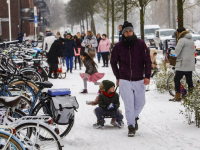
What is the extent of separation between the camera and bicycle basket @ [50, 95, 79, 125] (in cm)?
632

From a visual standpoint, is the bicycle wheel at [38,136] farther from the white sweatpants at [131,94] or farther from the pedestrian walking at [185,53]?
the pedestrian walking at [185,53]

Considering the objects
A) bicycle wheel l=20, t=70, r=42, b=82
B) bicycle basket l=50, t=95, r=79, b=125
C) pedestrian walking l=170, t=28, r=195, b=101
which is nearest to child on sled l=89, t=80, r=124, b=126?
bicycle basket l=50, t=95, r=79, b=125

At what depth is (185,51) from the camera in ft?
31.1

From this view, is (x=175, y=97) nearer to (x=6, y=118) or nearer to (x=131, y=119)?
(x=131, y=119)

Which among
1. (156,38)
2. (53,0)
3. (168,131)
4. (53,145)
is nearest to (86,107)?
(168,131)

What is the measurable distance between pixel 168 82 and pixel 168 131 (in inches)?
148

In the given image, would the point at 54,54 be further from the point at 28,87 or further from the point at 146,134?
the point at 146,134

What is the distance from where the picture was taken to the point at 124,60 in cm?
691

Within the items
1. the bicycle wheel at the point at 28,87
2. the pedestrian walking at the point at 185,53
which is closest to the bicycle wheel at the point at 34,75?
the bicycle wheel at the point at 28,87

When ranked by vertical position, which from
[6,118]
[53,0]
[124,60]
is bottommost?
[6,118]

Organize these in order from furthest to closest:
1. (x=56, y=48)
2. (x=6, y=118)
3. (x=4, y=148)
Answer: (x=56, y=48) < (x=6, y=118) < (x=4, y=148)

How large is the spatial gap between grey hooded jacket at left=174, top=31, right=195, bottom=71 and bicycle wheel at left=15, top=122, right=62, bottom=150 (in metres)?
5.28

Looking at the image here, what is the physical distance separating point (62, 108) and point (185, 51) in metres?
4.13

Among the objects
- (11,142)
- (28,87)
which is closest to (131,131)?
(28,87)
